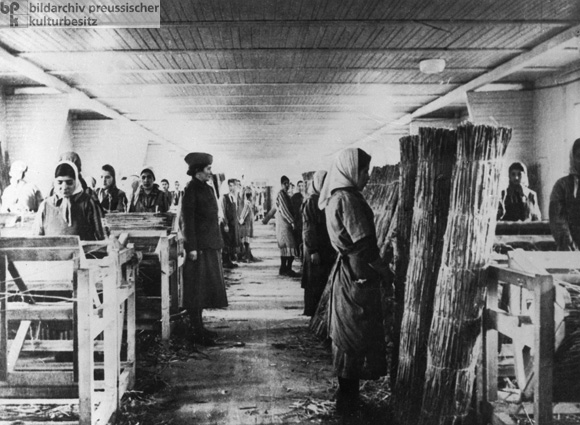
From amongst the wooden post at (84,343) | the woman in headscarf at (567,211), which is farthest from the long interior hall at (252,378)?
the woman in headscarf at (567,211)

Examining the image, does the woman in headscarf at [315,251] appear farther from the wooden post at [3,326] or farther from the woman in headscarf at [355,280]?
the wooden post at [3,326]

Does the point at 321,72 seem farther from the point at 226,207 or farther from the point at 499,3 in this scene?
the point at 226,207

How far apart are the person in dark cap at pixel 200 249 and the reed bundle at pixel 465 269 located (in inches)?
111

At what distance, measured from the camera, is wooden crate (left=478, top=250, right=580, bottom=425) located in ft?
7.79

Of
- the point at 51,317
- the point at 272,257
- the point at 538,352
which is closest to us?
the point at 538,352

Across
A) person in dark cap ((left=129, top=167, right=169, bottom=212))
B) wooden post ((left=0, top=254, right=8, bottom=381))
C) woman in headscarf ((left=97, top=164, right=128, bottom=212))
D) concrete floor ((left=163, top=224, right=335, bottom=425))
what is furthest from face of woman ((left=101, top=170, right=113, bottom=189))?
wooden post ((left=0, top=254, right=8, bottom=381))

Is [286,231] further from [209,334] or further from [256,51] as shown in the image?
[209,334]

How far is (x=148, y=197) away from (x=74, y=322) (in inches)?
197

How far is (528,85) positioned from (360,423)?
785 cm

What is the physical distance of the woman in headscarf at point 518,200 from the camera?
677cm

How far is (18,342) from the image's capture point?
12.0 feet

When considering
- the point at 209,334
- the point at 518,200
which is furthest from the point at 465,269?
the point at 518,200

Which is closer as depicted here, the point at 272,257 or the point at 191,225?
the point at 191,225

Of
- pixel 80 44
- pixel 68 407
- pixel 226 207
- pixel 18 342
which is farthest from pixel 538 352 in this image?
pixel 226 207
